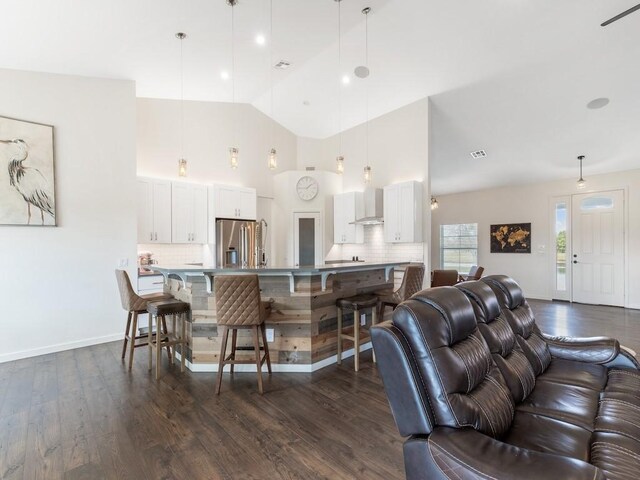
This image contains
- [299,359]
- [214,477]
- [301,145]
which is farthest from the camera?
→ [301,145]

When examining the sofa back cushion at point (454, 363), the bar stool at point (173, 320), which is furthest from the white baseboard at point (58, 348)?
the sofa back cushion at point (454, 363)

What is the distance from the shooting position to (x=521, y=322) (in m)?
2.31

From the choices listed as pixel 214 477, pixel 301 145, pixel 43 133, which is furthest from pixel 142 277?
pixel 301 145

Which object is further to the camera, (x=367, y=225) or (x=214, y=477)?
(x=367, y=225)

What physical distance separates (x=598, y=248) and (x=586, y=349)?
6.25 metres

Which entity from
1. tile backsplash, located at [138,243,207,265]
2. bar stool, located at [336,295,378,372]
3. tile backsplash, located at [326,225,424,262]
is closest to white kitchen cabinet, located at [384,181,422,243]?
tile backsplash, located at [326,225,424,262]

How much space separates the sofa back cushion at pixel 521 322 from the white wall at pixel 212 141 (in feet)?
17.2

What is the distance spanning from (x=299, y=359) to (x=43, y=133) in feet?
13.7

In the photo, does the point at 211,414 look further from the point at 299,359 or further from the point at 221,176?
the point at 221,176

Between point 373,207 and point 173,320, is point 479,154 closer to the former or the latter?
point 373,207

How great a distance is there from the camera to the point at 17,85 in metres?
3.82

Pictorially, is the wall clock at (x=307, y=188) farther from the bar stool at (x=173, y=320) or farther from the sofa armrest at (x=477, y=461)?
the sofa armrest at (x=477, y=461)

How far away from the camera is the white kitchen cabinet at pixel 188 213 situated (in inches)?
215

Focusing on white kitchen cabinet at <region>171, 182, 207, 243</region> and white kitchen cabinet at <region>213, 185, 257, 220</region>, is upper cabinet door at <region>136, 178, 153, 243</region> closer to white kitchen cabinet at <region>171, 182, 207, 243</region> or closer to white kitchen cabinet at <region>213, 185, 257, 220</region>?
white kitchen cabinet at <region>171, 182, 207, 243</region>
